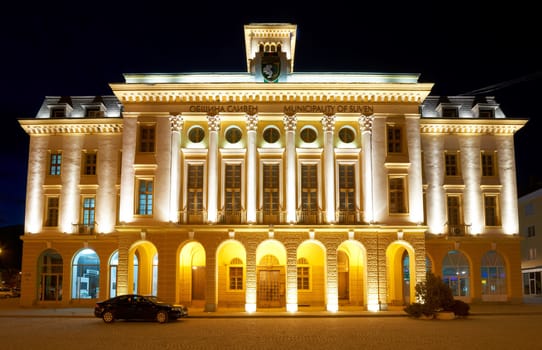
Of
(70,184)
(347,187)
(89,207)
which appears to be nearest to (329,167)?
(347,187)

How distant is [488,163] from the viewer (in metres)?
42.7

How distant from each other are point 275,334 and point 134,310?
9.58 m

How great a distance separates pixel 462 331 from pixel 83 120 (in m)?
30.3

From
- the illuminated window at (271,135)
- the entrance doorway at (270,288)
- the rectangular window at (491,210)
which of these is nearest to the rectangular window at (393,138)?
the illuminated window at (271,135)

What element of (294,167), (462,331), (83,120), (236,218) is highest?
(83,120)

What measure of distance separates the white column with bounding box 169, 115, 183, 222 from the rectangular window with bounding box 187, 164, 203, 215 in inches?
30.3

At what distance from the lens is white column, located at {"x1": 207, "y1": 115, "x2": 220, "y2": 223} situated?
Result: 3706cm

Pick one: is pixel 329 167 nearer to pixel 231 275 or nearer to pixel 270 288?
pixel 270 288

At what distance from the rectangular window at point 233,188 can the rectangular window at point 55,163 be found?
13437 millimetres

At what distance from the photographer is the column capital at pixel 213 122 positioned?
1491 inches

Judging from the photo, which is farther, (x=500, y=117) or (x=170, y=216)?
(x=500, y=117)

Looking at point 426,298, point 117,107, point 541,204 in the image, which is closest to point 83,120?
point 117,107

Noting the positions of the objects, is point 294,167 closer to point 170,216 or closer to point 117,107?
point 170,216

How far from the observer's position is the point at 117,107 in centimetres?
4375
